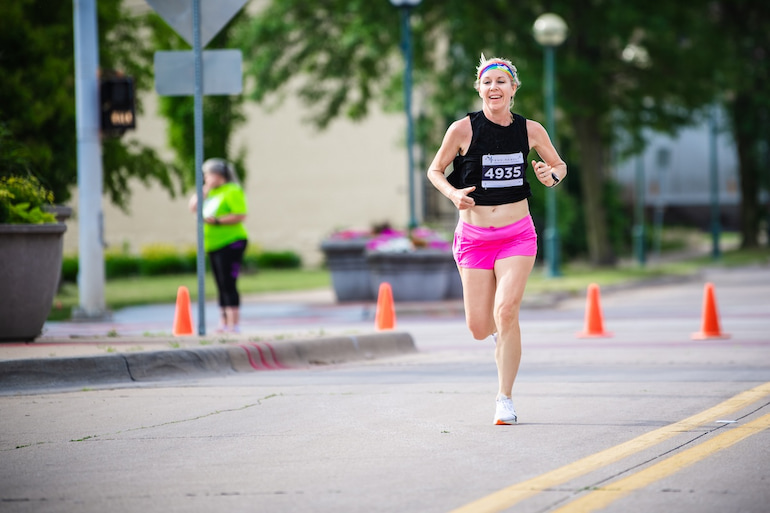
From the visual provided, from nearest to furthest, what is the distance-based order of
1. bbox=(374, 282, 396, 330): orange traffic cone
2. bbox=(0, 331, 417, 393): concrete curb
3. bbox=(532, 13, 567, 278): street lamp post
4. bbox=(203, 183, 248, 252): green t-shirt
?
bbox=(0, 331, 417, 393): concrete curb
bbox=(203, 183, 248, 252): green t-shirt
bbox=(374, 282, 396, 330): orange traffic cone
bbox=(532, 13, 567, 278): street lamp post

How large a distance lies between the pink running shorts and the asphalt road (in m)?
0.92

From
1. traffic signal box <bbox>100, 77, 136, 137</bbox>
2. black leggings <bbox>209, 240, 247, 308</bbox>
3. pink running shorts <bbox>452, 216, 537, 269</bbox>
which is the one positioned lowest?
black leggings <bbox>209, 240, 247, 308</bbox>

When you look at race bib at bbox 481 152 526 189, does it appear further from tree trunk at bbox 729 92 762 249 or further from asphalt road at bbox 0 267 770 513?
tree trunk at bbox 729 92 762 249

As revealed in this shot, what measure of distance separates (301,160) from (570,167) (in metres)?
9.69

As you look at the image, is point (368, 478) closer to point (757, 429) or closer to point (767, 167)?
point (757, 429)

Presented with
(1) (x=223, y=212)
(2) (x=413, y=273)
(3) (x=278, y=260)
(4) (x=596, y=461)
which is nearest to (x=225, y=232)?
(1) (x=223, y=212)

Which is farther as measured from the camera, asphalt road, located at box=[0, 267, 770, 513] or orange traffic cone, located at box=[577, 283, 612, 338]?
orange traffic cone, located at box=[577, 283, 612, 338]

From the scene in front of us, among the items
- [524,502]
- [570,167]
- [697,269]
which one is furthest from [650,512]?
[570,167]

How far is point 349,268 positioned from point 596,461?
15.3 meters

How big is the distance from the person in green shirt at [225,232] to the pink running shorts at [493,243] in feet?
18.5

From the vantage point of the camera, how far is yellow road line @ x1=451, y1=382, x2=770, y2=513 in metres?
5.12

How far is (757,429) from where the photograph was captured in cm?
686

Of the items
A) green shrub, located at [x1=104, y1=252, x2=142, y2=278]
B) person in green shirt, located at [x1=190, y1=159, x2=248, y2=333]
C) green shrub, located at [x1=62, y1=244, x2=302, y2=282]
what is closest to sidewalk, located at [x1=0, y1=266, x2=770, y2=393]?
person in green shirt, located at [x1=190, y1=159, x2=248, y2=333]

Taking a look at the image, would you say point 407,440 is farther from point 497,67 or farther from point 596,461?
point 497,67
